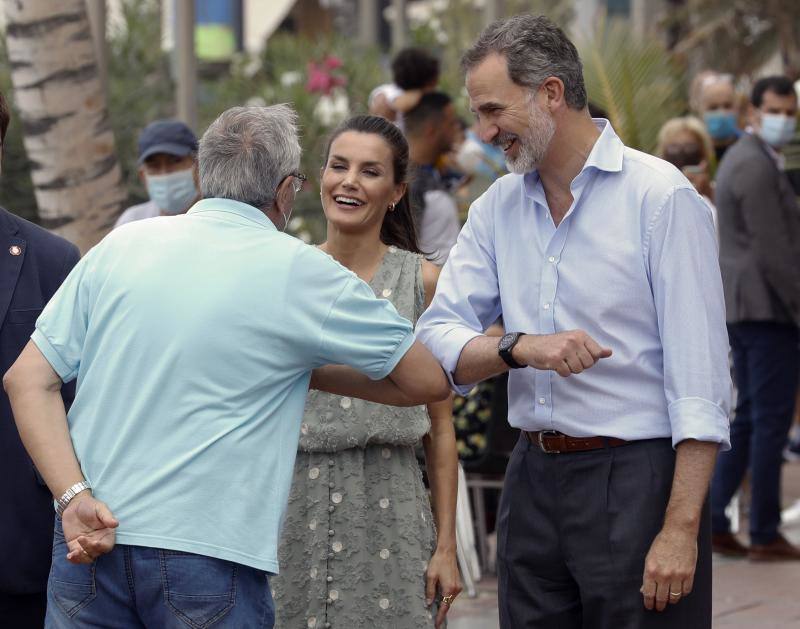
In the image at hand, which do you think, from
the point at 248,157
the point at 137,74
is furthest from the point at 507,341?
the point at 137,74

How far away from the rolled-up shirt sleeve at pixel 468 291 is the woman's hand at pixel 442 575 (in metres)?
0.59

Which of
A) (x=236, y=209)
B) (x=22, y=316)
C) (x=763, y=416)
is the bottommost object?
(x=763, y=416)

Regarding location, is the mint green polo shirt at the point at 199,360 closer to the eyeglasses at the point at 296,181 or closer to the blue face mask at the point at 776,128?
the eyeglasses at the point at 296,181

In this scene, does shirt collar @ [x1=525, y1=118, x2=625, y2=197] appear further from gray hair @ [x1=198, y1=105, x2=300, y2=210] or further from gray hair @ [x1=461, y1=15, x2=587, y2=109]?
gray hair @ [x1=198, y1=105, x2=300, y2=210]

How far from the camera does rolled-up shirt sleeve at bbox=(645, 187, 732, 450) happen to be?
10.2ft

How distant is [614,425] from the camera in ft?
10.6

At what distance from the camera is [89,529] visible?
2.92 m

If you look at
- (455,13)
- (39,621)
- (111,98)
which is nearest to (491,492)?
(39,621)

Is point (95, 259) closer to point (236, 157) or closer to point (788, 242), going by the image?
point (236, 157)

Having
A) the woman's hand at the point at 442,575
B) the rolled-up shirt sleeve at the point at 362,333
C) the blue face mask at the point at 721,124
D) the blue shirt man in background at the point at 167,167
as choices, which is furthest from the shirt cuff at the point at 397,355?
the blue face mask at the point at 721,124

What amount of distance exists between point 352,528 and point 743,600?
3.17 meters

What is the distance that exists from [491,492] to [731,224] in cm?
180

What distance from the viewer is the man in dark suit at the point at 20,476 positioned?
3539mm

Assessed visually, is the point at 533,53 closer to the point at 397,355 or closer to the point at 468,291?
the point at 468,291
